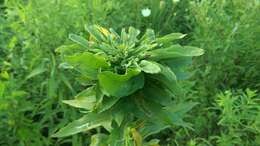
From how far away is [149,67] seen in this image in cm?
148

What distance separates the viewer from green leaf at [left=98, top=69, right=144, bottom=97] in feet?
4.90

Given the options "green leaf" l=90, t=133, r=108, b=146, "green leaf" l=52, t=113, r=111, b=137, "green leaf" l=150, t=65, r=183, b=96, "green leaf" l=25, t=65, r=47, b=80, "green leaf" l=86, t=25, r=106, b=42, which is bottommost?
"green leaf" l=90, t=133, r=108, b=146

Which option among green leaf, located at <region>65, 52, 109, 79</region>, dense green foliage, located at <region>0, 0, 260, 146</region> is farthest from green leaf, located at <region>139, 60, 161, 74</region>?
dense green foliage, located at <region>0, 0, 260, 146</region>

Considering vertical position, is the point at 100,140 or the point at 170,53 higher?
the point at 170,53

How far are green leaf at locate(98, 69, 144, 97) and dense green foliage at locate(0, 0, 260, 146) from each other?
30.2 inches

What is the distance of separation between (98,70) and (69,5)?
3.82 feet

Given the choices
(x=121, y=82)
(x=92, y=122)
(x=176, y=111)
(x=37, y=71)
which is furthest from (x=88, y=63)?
(x=37, y=71)

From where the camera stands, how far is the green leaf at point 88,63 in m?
1.50

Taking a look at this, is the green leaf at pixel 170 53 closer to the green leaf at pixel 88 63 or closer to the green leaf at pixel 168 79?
the green leaf at pixel 168 79

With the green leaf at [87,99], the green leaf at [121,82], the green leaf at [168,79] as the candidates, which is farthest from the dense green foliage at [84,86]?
the green leaf at [121,82]

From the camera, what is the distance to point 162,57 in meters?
1.57

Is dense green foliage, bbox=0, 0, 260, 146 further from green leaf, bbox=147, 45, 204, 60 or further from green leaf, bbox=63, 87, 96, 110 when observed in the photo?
green leaf, bbox=147, 45, 204, 60

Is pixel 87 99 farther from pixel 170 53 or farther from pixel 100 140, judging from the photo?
pixel 170 53

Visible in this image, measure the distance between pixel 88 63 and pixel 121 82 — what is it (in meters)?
0.11
